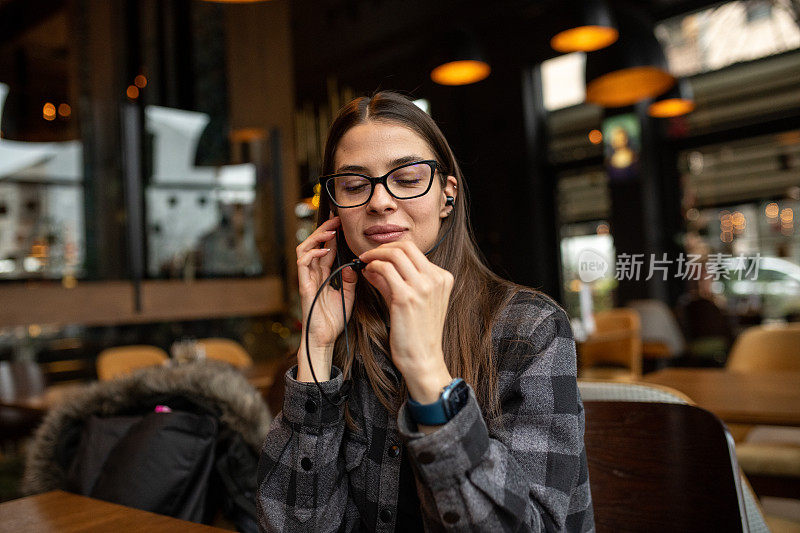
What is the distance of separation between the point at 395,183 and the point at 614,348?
4311 millimetres

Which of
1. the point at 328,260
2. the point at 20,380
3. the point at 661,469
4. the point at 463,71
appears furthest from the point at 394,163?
the point at 20,380

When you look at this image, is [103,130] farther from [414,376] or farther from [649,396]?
[414,376]

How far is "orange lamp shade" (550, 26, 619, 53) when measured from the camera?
159 inches

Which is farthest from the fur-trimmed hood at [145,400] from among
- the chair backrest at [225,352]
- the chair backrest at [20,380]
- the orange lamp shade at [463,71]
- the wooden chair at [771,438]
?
the chair backrest at [20,380]

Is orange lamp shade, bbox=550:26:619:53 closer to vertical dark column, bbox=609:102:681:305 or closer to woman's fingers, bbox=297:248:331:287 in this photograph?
vertical dark column, bbox=609:102:681:305

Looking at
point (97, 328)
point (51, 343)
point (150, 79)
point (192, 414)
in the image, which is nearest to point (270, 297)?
point (97, 328)

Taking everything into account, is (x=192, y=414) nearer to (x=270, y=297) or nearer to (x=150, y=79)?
(x=270, y=297)

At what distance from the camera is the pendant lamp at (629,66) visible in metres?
4.00

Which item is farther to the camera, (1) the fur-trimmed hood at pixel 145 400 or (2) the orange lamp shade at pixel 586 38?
(2) the orange lamp shade at pixel 586 38

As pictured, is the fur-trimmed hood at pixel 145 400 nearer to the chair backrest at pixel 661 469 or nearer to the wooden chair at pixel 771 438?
the chair backrest at pixel 661 469

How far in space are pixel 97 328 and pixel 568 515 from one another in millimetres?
5502

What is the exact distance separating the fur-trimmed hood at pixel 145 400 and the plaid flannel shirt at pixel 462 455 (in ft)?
1.51

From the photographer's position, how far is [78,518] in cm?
113

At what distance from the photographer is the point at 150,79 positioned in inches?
230
